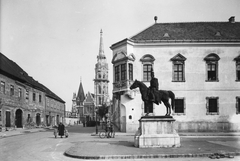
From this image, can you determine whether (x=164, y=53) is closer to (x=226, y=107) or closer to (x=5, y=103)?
(x=226, y=107)

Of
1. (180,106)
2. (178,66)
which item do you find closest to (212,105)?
(180,106)

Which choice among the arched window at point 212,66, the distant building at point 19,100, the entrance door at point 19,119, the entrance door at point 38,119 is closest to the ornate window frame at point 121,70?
the arched window at point 212,66

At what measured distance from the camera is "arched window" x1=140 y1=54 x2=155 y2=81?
28500 millimetres

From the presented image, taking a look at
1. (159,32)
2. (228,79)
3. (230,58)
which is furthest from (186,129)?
(159,32)

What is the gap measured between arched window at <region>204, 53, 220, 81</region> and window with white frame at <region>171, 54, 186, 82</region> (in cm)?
255

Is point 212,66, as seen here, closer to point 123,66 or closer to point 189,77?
point 189,77

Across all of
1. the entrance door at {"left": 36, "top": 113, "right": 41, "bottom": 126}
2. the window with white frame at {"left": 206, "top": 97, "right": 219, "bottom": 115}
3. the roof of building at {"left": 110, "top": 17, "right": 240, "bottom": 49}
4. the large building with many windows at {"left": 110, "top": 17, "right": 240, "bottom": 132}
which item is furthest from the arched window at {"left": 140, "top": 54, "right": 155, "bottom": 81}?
the entrance door at {"left": 36, "top": 113, "right": 41, "bottom": 126}

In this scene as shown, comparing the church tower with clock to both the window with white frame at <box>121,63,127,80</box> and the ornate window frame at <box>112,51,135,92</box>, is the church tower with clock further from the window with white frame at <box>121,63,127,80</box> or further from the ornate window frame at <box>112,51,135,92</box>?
the window with white frame at <box>121,63,127,80</box>

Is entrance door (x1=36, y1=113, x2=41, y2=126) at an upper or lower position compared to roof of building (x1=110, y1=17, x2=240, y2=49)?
lower

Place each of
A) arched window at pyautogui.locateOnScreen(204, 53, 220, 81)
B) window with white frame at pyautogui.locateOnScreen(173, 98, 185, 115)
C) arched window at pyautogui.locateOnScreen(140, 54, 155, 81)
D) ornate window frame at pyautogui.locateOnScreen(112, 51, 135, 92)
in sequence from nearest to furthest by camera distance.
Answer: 1. ornate window frame at pyautogui.locateOnScreen(112, 51, 135, 92)
2. window with white frame at pyautogui.locateOnScreen(173, 98, 185, 115)
3. arched window at pyautogui.locateOnScreen(204, 53, 220, 81)
4. arched window at pyautogui.locateOnScreen(140, 54, 155, 81)

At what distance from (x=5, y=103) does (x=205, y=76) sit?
897 inches

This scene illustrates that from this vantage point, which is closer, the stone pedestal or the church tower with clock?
the stone pedestal

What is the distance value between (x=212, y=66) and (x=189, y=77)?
9.12 ft

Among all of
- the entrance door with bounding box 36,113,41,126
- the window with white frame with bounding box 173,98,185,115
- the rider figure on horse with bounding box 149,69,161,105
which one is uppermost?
the rider figure on horse with bounding box 149,69,161,105
